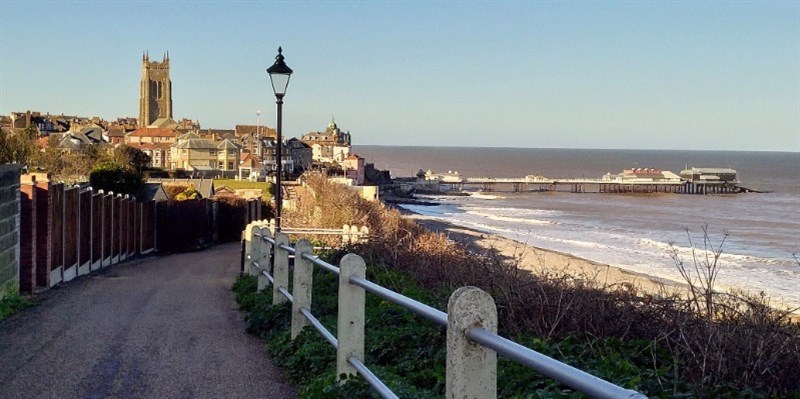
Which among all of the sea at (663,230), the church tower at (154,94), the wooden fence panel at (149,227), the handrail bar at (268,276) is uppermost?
the church tower at (154,94)

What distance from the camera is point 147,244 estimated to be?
29.0 meters

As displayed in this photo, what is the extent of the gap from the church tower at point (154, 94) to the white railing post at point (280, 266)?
617ft

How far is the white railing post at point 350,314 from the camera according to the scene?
19.4 feet

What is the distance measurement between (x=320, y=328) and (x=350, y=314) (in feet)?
4.31

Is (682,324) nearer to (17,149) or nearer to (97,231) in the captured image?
(97,231)

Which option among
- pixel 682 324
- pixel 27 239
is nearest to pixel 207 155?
pixel 27 239

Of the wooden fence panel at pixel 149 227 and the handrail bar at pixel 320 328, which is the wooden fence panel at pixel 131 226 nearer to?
the wooden fence panel at pixel 149 227

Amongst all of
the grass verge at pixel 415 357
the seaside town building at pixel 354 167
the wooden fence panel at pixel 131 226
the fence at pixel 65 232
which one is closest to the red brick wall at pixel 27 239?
the fence at pixel 65 232

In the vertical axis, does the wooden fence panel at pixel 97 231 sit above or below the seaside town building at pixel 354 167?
below

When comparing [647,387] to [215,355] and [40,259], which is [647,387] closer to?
[215,355]

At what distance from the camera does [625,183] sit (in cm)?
11831

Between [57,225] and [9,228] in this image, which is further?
[57,225]

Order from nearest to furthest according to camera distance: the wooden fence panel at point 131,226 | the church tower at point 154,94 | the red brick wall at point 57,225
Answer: the red brick wall at point 57,225, the wooden fence panel at point 131,226, the church tower at point 154,94

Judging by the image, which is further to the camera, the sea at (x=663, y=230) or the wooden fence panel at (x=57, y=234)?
the sea at (x=663, y=230)
